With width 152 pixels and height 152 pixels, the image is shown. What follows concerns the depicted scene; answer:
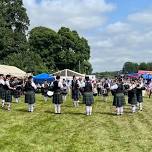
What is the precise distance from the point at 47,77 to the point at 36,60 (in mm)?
22024

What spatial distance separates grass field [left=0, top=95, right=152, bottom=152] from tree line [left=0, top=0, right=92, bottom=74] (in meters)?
42.3

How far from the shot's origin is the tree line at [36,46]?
66312 mm

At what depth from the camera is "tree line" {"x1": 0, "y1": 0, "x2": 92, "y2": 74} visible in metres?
66.3

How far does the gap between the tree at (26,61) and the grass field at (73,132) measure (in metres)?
41.2

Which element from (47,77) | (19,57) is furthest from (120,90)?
(19,57)

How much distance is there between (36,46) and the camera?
3295 inches

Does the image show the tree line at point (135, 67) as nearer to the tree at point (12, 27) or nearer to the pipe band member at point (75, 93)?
the tree at point (12, 27)

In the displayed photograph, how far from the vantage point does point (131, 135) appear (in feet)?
56.8

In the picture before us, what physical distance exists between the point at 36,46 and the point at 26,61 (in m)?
15.7

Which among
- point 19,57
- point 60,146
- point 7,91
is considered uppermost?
point 19,57

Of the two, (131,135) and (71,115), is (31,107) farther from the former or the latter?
(131,135)

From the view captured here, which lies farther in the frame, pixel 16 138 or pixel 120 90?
pixel 120 90

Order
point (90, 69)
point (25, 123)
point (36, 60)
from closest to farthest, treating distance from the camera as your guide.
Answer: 1. point (25, 123)
2. point (36, 60)
3. point (90, 69)

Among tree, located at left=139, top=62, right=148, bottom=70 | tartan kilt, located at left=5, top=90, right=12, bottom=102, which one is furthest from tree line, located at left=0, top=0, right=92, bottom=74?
tree, located at left=139, top=62, right=148, bottom=70
